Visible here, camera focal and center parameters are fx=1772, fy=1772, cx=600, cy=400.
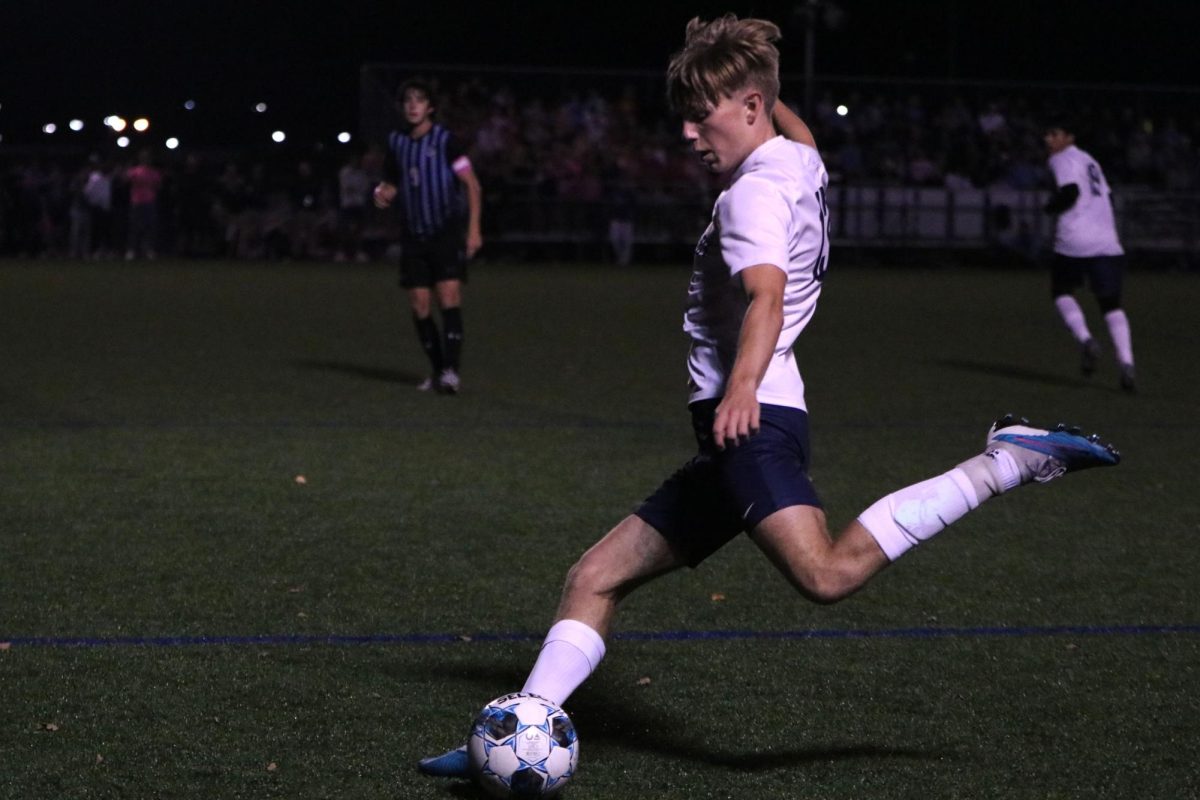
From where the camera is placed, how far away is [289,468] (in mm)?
8219

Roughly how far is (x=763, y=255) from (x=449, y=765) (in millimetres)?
1304

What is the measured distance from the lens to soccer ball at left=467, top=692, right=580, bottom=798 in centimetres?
365

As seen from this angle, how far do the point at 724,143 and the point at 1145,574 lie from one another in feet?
10.2

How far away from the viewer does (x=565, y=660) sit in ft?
12.5

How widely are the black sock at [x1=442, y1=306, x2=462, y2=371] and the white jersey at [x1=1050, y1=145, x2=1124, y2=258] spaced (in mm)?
4301

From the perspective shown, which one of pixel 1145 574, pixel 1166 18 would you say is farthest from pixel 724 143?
pixel 1166 18

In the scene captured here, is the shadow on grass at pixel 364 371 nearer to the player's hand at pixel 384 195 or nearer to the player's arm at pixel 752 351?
the player's hand at pixel 384 195

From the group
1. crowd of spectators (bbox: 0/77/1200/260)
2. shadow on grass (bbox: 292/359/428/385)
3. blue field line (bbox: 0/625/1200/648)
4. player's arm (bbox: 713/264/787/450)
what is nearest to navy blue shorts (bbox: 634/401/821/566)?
player's arm (bbox: 713/264/787/450)

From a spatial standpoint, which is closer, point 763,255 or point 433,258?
point 763,255

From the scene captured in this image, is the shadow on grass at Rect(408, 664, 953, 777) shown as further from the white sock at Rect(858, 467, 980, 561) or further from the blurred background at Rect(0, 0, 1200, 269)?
the blurred background at Rect(0, 0, 1200, 269)

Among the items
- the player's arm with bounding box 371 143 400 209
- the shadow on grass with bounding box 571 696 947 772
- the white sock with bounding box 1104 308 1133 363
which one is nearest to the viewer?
the shadow on grass with bounding box 571 696 947 772

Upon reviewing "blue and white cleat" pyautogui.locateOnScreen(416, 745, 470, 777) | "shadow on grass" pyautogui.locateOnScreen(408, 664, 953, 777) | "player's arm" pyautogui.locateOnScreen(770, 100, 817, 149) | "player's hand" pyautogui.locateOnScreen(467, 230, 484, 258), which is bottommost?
"shadow on grass" pyautogui.locateOnScreen(408, 664, 953, 777)

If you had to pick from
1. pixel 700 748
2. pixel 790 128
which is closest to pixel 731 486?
pixel 700 748

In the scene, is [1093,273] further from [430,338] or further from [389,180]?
[389,180]
